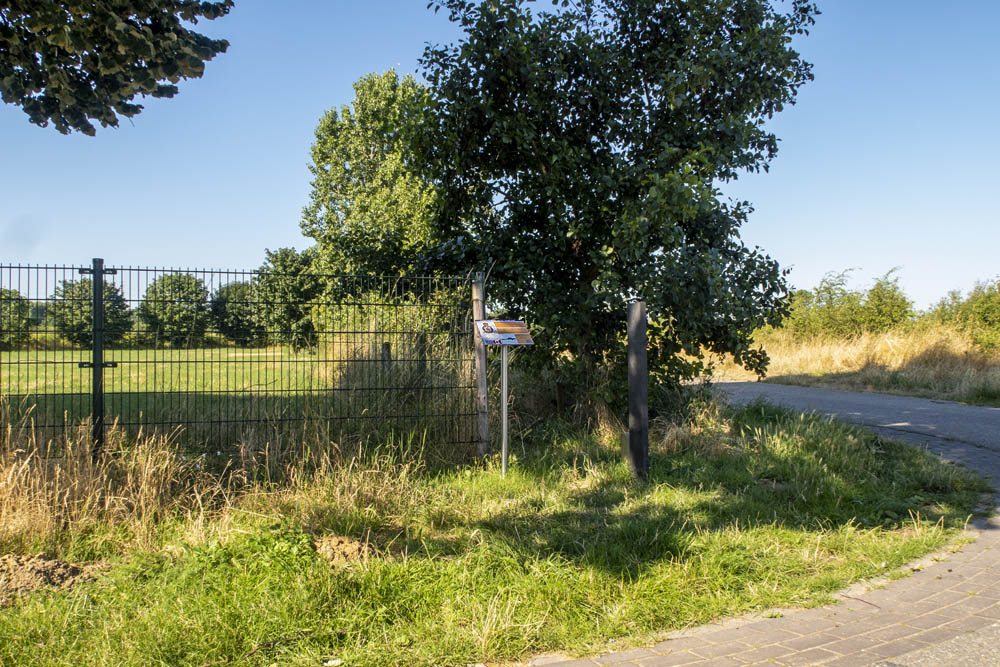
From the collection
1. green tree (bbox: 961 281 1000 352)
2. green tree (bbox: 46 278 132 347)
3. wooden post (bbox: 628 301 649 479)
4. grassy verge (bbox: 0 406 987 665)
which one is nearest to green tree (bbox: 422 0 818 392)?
wooden post (bbox: 628 301 649 479)

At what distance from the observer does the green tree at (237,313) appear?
23.7 ft

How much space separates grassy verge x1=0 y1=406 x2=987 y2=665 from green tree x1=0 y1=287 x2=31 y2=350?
180 cm

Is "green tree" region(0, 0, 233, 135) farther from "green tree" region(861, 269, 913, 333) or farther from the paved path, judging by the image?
"green tree" region(861, 269, 913, 333)

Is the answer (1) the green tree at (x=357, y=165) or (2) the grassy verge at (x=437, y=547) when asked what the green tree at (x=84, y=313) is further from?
(1) the green tree at (x=357, y=165)

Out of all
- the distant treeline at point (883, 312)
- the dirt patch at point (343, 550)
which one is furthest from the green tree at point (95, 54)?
the distant treeline at point (883, 312)

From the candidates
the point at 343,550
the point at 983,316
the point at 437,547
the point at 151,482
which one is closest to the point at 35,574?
the point at 151,482

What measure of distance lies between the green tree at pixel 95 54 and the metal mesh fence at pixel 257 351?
174 centimetres

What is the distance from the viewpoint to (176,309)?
7070 mm

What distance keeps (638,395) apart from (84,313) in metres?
5.70

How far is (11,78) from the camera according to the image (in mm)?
6629

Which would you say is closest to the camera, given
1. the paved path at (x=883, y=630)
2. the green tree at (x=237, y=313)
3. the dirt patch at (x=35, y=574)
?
the paved path at (x=883, y=630)

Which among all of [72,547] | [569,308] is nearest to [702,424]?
[569,308]

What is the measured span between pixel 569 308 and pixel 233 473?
432 cm

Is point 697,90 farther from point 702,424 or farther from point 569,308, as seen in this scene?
point 702,424
